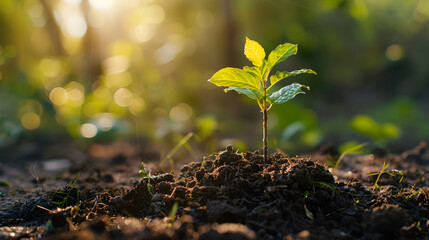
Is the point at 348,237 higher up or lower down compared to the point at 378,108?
lower down

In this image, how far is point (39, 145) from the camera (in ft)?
11.9

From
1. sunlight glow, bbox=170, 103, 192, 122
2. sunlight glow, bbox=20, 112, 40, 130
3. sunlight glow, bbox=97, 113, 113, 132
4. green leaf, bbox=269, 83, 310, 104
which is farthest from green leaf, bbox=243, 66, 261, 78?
sunlight glow, bbox=20, 112, 40, 130

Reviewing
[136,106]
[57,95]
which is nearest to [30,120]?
[57,95]

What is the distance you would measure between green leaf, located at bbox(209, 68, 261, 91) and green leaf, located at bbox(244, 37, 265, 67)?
2.4 inches

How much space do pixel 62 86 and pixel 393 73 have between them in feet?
17.6

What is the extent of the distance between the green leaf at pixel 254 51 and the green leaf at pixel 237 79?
0.06 meters

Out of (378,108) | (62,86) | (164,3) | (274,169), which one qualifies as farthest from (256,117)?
(274,169)

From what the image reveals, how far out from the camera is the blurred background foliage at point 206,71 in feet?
12.7

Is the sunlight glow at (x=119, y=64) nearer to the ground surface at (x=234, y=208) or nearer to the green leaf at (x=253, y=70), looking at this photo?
the ground surface at (x=234, y=208)

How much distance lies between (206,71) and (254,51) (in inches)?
190

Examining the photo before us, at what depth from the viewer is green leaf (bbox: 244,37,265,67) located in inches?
49.9

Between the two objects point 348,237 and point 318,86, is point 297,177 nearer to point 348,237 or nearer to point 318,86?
point 348,237

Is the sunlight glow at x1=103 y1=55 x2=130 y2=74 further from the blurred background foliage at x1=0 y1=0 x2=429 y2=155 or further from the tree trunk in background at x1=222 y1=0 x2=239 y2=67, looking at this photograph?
the tree trunk in background at x1=222 y1=0 x2=239 y2=67

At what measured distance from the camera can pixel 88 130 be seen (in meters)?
3.28
